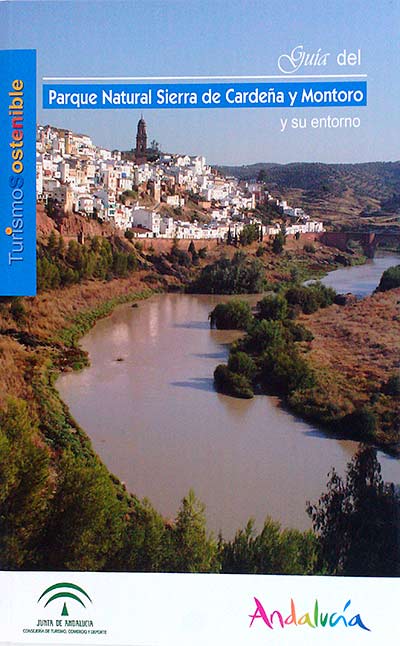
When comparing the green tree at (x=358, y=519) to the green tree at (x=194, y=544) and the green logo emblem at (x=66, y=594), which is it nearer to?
the green tree at (x=194, y=544)

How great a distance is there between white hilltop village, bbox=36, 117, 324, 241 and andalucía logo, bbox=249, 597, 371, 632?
4.71ft

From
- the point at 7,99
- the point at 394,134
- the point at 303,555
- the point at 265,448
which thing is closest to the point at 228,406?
the point at 265,448

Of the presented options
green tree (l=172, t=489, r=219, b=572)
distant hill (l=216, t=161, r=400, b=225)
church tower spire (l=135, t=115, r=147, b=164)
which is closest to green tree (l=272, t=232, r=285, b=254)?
distant hill (l=216, t=161, r=400, b=225)

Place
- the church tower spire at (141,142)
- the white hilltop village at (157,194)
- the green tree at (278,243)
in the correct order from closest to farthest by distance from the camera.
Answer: the church tower spire at (141,142), the white hilltop village at (157,194), the green tree at (278,243)

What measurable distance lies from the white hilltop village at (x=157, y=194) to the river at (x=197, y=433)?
1.36ft

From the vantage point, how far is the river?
105 inches

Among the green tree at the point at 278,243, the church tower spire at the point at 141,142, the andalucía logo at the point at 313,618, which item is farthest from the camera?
the green tree at the point at 278,243

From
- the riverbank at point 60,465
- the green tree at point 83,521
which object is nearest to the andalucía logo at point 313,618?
the riverbank at point 60,465

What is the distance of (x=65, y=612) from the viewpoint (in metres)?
2.64

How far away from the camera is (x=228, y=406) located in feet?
9.26

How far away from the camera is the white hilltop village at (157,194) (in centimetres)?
291

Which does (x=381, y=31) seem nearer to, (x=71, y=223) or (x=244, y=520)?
(x=71, y=223)

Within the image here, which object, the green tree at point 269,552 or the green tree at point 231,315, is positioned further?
the green tree at point 231,315

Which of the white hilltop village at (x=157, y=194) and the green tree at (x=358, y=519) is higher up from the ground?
the white hilltop village at (x=157, y=194)
